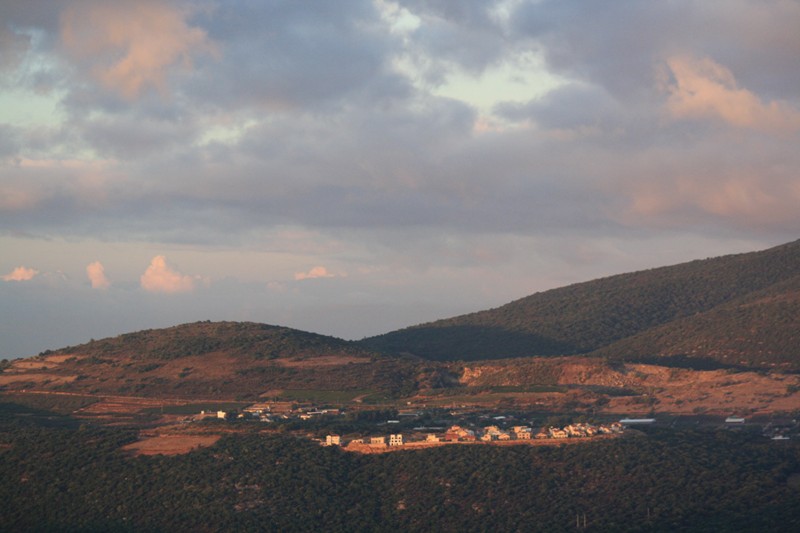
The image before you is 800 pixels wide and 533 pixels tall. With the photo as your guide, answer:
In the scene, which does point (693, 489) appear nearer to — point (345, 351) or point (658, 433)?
point (658, 433)

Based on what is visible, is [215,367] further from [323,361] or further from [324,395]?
[324,395]

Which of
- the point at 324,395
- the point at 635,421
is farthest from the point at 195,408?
the point at 635,421

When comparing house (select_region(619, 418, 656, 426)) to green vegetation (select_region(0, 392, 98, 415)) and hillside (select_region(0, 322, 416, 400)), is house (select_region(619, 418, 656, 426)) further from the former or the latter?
green vegetation (select_region(0, 392, 98, 415))

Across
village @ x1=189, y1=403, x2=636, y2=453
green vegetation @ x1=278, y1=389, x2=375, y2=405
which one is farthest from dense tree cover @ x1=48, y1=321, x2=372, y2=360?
village @ x1=189, y1=403, x2=636, y2=453

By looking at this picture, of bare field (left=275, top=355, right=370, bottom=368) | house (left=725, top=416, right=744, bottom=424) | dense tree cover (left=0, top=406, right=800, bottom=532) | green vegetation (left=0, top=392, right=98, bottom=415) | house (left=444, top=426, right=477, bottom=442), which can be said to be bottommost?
dense tree cover (left=0, top=406, right=800, bottom=532)

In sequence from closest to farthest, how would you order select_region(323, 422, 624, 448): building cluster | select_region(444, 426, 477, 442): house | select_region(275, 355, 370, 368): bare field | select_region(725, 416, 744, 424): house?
select_region(323, 422, 624, 448): building cluster → select_region(444, 426, 477, 442): house → select_region(725, 416, 744, 424): house → select_region(275, 355, 370, 368): bare field

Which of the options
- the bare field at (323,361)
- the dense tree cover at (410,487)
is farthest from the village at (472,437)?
the bare field at (323,361)

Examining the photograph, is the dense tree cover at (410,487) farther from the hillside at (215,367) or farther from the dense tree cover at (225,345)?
the dense tree cover at (225,345)
